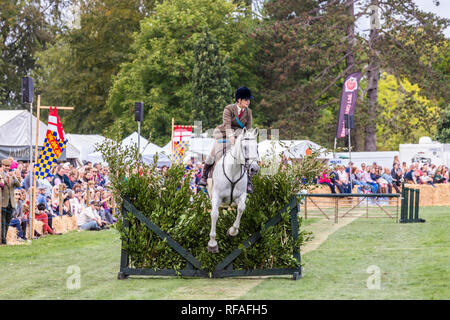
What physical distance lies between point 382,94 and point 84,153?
140ft

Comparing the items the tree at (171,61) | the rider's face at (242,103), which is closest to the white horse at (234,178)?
the rider's face at (242,103)

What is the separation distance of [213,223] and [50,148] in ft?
31.4

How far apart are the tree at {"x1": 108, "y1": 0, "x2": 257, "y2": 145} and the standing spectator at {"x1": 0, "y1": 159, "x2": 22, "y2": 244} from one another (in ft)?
114

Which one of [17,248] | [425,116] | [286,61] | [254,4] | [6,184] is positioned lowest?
[17,248]

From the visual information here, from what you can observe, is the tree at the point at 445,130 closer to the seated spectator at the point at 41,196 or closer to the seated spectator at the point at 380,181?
the seated spectator at the point at 380,181

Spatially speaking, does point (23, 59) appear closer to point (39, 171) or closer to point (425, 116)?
point (425, 116)

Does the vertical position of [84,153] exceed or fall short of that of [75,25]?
it falls short

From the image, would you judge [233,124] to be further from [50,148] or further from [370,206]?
[370,206]

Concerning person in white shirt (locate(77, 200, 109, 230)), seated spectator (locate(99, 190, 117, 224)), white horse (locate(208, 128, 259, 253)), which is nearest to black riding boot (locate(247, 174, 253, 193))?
white horse (locate(208, 128, 259, 253))

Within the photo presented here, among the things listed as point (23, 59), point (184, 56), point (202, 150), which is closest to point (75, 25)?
point (23, 59)

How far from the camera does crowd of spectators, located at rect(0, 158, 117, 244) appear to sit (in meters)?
17.8
